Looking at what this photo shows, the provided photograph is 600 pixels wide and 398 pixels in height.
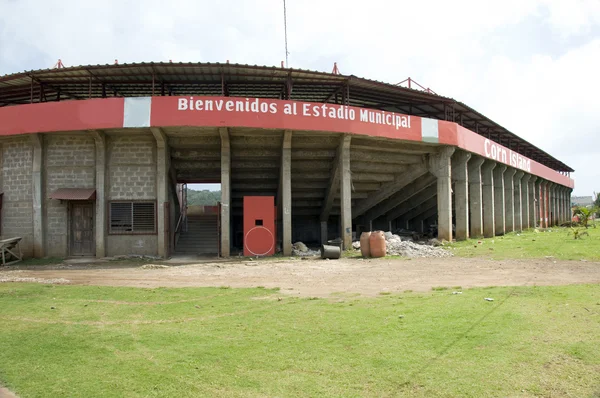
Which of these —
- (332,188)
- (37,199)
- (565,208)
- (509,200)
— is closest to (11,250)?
(37,199)

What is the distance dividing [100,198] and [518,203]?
→ 109 ft

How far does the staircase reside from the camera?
20.8 m

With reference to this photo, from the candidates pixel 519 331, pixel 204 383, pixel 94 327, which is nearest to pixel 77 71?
pixel 94 327

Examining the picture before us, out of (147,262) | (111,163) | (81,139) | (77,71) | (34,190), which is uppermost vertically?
(77,71)

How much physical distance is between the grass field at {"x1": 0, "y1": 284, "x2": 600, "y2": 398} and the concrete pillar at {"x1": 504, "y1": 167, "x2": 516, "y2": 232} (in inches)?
1078

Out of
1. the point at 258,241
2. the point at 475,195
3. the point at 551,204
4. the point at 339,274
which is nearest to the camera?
the point at 339,274

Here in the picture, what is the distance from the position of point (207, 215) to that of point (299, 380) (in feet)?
72.7

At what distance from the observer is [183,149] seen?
64.1 ft

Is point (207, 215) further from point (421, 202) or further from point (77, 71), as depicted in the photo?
point (421, 202)

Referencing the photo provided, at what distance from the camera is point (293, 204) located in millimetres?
24531

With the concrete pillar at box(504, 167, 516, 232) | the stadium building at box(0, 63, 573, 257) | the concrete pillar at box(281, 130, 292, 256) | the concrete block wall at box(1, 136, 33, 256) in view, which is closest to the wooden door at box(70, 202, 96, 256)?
the stadium building at box(0, 63, 573, 257)

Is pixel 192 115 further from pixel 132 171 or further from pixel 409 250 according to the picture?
pixel 409 250

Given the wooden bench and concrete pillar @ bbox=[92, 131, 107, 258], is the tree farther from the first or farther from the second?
the wooden bench

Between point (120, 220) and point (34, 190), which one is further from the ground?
point (34, 190)
